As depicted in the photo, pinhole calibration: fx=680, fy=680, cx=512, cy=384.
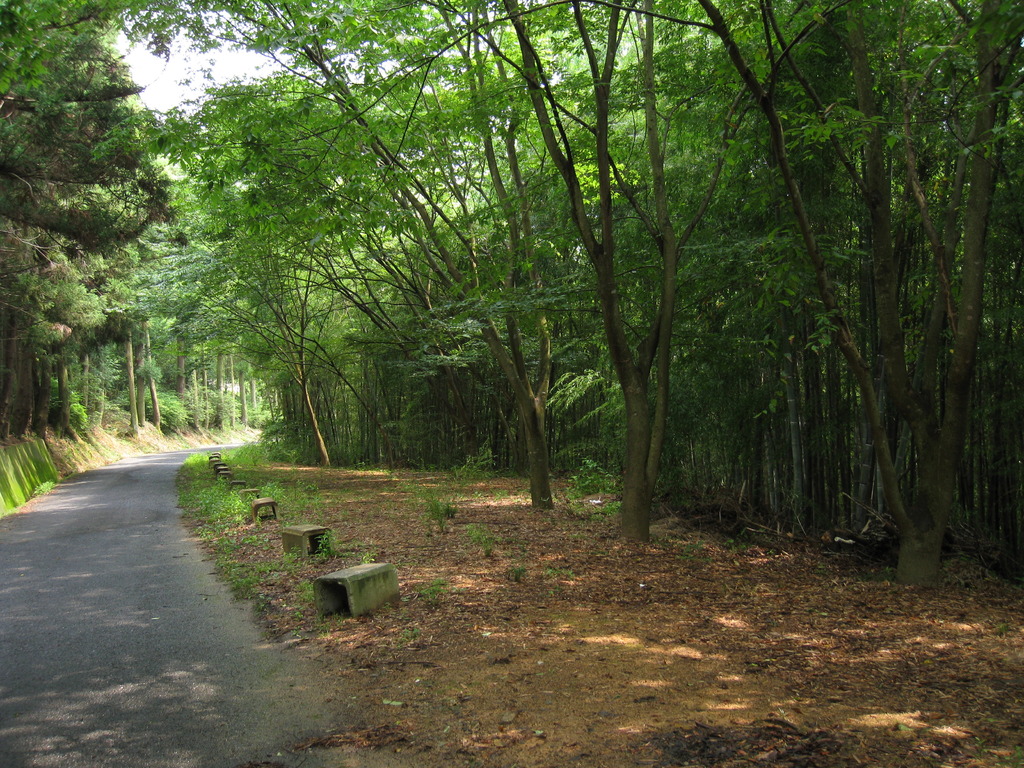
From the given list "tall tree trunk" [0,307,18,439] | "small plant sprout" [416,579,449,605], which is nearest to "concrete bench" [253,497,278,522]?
"small plant sprout" [416,579,449,605]

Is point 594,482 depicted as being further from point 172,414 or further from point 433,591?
point 172,414

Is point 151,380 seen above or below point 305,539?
above

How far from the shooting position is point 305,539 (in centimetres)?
628

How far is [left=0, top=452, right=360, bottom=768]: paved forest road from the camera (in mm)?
2867

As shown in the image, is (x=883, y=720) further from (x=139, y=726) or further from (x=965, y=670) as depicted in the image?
(x=139, y=726)

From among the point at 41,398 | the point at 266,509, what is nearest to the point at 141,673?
the point at 266,509

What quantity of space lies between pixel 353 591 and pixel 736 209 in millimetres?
5041

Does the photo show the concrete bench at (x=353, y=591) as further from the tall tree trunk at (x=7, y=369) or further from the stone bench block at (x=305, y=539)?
the tall tree trunk at (x=7, y=369)

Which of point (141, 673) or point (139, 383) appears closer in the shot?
point (141, 673)

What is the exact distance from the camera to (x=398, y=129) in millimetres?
6828

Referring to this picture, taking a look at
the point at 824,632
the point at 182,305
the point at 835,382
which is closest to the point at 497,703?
the point at 824,632

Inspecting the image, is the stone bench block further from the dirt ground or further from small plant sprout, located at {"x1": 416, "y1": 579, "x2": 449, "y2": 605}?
small plant sprout, located at {"x1": 416, "y1": 579, "x2": 449, "y2": 605}

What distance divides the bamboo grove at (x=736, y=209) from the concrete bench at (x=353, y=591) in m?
2.65

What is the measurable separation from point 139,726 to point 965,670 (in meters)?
4.08
